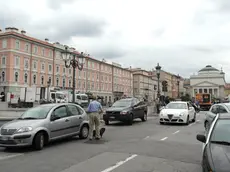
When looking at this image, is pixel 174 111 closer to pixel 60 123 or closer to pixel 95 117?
pixel 95 117

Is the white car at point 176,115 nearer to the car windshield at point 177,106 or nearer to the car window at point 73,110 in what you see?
the car windshield at point 177,106

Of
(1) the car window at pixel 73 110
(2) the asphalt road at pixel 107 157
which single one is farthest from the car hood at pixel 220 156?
(1) the car window at pixel 73 110

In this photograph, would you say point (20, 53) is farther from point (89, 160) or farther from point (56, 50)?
point (89, 160)

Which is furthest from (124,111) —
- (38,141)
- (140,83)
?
(140,83)

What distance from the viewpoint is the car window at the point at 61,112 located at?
9680 millimetres

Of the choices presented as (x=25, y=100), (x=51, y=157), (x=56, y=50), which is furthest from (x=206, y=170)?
(x=56, y=50)

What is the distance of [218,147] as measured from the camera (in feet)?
14.9

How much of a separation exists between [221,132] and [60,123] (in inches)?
232

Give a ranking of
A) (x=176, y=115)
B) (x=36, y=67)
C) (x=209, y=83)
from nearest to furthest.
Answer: (x=176, y=115)
(x=36, y=67)
(x=209, y=83)

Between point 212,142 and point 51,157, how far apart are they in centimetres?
450

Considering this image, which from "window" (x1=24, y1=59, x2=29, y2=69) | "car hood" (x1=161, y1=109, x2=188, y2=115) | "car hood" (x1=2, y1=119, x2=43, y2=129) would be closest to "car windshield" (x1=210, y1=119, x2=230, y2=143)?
"car hood" (x1=2, y1=119, x2=43, y2=129)

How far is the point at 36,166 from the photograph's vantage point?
6.49 meters

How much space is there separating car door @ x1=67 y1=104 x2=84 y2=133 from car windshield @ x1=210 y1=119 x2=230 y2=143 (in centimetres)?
603

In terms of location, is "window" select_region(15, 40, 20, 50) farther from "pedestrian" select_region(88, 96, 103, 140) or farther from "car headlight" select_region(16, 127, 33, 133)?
"car headlight" select_region(16, 127, 33, 133)
